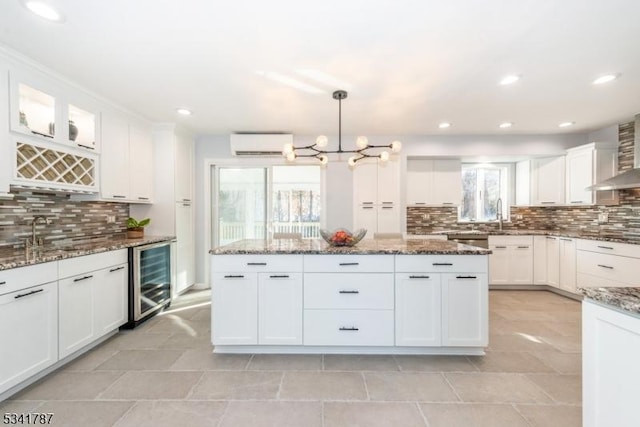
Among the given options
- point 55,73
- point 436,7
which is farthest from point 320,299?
point 55,73

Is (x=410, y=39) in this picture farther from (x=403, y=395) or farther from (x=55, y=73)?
(x=55, y=73)

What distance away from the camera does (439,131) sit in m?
4.32

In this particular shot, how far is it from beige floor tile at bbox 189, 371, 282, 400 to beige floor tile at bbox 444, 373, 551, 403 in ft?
4.22

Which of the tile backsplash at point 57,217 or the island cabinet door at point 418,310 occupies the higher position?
the tile backsplash at point 57,217

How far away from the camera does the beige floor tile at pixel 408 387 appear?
6.35ft

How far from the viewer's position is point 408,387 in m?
2.04

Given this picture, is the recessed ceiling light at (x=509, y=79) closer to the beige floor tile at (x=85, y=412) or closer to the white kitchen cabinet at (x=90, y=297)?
the beige floor tile at (x=85, y=412)

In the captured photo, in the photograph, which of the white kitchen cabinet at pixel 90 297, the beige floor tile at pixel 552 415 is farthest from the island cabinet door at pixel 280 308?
the beige floor tile at pixel 552 415

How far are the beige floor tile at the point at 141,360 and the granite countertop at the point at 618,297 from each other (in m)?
2.72

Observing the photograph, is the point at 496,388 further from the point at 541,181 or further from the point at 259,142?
the point at 541,181

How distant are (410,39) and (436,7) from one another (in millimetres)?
314

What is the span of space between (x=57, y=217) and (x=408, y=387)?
3.51 m

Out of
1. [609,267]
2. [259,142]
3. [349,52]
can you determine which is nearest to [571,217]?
[609,267]

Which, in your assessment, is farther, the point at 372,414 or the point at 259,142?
the point at 259,142
